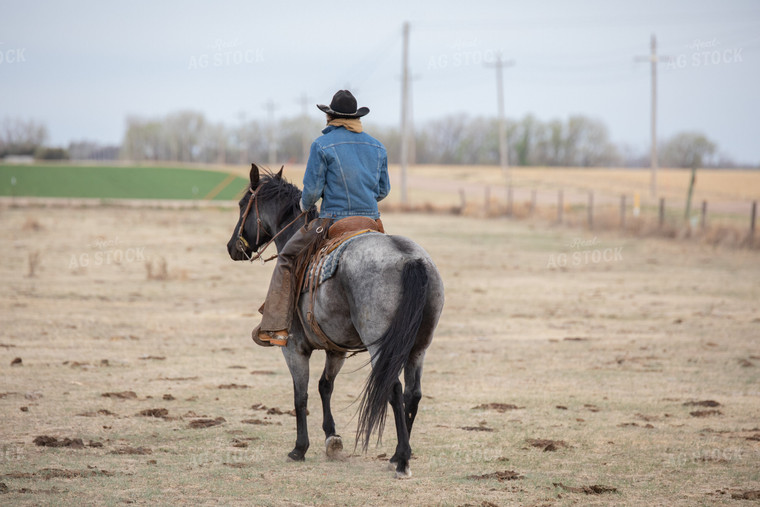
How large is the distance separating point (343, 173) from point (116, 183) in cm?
6741

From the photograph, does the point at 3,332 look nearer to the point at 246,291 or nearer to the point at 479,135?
the point at 246,291

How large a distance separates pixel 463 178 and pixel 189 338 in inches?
2688

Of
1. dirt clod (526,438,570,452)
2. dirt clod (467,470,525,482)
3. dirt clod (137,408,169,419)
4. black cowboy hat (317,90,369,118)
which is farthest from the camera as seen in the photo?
dirt clod (137,408,169,419)

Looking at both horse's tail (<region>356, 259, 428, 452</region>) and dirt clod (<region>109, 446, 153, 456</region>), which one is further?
dirt clod (<region>109, 446, 153, 456</region>)

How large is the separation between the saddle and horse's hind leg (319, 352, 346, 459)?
0.27 meters

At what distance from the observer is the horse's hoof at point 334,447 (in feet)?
21.4

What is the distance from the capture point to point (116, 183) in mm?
69750

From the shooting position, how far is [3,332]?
38.9ft

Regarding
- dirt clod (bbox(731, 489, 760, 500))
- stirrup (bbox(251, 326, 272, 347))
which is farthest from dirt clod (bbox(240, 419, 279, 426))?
dirt clod (bbox(731, 489, 760, 500))

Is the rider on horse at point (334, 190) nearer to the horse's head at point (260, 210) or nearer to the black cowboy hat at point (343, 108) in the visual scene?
the black cowboy hat at point (343, 108)

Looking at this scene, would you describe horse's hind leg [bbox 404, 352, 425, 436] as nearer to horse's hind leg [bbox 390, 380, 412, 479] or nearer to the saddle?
horse's hind leg [bbox 390, 380, 412, 479]

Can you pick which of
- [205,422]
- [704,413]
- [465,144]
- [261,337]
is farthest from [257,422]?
[465,144]

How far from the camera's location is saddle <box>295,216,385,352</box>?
20.3 feet

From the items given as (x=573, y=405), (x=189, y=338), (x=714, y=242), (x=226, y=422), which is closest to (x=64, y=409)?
(x=226, y=422)
